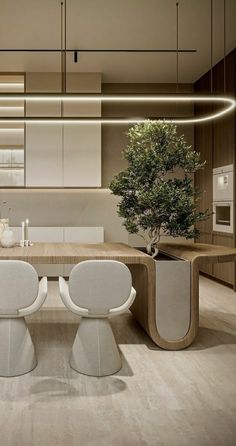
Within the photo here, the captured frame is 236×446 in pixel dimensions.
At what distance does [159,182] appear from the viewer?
3.85 m

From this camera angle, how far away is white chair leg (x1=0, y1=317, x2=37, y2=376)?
311 cm

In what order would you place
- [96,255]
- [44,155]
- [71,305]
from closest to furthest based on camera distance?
[71,305] < [96,255] < [44,155]

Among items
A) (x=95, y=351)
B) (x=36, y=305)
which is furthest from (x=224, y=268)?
(x=36, y=305)

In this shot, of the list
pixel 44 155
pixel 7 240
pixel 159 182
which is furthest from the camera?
pixel 44 155

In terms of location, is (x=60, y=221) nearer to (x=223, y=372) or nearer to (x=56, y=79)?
(x=56, y=79)

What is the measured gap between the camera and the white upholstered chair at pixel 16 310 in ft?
9.84

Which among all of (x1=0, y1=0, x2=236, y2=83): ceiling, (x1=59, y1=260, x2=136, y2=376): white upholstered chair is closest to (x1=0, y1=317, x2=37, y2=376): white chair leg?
(x1=59, y1=260, x2=136, y2=376): white upholstered chair

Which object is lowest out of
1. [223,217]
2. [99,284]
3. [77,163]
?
[99,284]

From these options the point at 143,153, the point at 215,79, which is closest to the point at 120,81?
the point at 215,79

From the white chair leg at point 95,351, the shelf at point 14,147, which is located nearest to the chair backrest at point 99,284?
the white chair leg at point 95,351

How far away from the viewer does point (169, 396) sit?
9.03 ft

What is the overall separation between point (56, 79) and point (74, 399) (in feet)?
18.2

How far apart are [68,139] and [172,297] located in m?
4.22

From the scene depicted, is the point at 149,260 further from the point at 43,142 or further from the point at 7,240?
the point at 43,142
